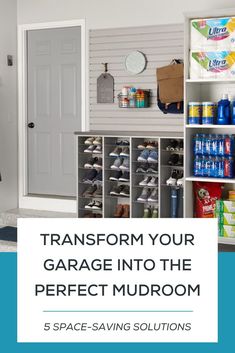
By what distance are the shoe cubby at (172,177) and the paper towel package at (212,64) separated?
2.73 ft

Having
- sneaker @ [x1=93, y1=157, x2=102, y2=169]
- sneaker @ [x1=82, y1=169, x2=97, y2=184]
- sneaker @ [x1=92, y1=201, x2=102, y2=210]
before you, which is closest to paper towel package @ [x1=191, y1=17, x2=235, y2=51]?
sneaker @ [x1=93, y1=157, x2=102, y2=169]

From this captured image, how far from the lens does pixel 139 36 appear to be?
6.07 m

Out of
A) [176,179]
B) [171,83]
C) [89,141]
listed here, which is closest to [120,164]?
[89,141]

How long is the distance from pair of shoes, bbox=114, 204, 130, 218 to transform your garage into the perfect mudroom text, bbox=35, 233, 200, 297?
4.85 m

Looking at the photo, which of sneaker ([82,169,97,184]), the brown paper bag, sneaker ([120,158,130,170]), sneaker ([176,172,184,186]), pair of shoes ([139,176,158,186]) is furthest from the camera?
sneaker ([82,169,97,184])

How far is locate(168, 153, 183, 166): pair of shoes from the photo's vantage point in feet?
18.5

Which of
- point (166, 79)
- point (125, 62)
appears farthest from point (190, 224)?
point (125, 62)

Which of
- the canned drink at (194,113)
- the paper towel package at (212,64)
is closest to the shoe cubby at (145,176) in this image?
the canned drink at (194,113)

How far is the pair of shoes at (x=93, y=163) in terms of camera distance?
6.07 metres

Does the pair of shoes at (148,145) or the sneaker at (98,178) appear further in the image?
the sneaker at (98,178)

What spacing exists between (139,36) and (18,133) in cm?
200

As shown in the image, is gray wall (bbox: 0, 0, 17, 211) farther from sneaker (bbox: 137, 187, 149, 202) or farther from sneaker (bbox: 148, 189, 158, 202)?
sneaker (bbox: 148, 189, 158, 202)

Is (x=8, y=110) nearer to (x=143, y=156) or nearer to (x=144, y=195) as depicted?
(x=143, y=156)

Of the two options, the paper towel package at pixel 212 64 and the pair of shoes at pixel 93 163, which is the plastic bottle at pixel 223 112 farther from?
the pair of shoes at pixel 93 163
